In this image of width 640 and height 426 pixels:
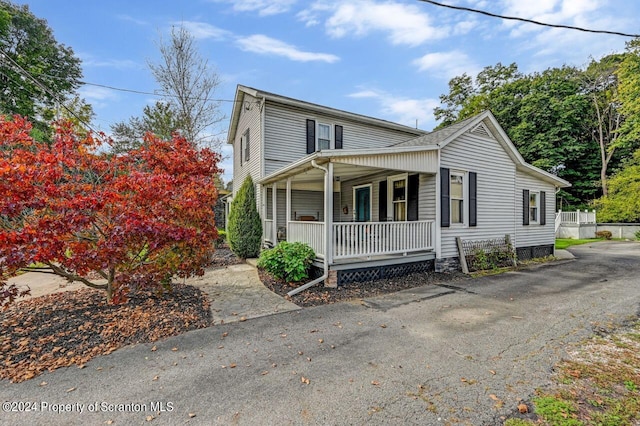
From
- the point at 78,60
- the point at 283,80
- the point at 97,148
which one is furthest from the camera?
the point at 78,60

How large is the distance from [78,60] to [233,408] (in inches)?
1198

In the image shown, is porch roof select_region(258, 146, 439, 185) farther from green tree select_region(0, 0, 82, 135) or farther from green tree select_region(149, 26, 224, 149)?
green tree select_region(0, 0, 82, 135)

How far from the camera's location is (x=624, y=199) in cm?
1856

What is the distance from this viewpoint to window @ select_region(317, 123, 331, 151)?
38.3 feet

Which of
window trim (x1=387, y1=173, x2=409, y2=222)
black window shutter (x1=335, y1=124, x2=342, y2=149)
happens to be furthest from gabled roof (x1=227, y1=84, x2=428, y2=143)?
window trim (x1=387, y1=173, x2=409, y2=222)

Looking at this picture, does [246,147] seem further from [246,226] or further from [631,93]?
[631,93]

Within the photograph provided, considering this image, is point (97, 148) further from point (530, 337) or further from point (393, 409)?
point (530, 337)

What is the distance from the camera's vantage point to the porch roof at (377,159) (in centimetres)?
634

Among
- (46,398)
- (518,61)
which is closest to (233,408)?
(46,398)

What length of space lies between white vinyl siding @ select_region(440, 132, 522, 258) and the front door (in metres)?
3.16

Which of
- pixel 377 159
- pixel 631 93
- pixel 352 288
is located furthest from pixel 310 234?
pixel 631 93

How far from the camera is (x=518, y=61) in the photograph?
26.6 meters

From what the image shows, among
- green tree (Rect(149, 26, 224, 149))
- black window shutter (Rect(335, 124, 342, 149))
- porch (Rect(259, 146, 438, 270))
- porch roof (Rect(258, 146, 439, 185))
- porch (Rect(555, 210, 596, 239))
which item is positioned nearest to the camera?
porch roof (Rect(258, 146, 439, 185))

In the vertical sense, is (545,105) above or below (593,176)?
above
